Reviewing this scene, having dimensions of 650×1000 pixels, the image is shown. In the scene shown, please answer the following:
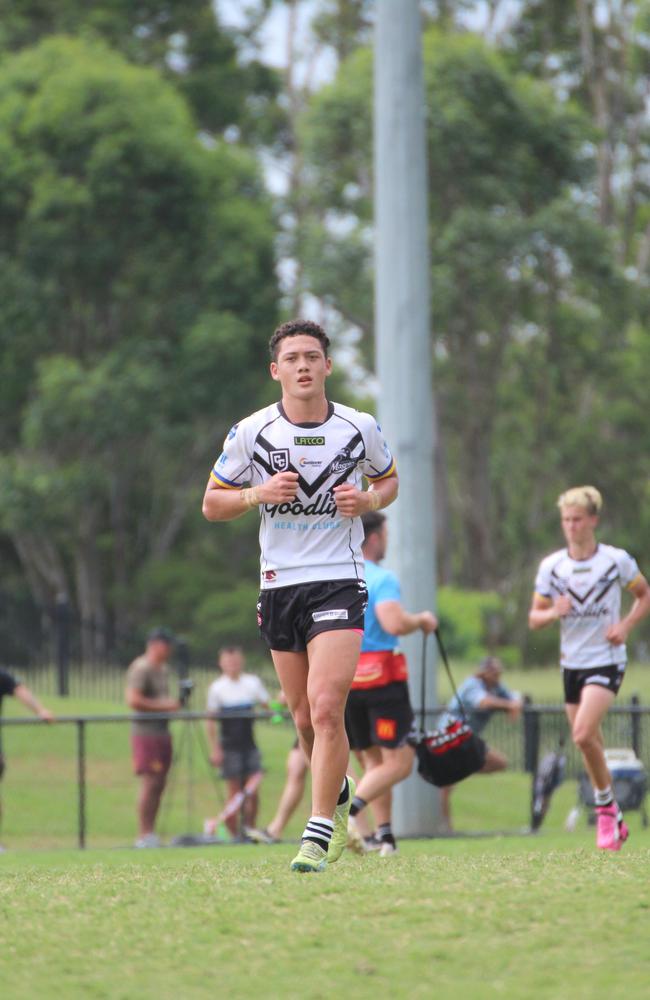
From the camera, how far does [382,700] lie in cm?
1009

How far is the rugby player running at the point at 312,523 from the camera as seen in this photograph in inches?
266

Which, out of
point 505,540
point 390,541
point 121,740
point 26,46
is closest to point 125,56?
point 26,46

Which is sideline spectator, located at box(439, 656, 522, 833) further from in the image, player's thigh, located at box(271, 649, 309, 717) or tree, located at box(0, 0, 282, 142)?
tree, located at box(0, 0, 282, 142)

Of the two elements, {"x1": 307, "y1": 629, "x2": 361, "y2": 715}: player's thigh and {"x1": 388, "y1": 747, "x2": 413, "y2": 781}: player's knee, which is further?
{"x1": 388, "y1": 747, "x2": 413, "y2": 781}: player's knee

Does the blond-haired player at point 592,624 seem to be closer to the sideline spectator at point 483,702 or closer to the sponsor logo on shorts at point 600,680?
the sponsor logo on shorts at point 600,680

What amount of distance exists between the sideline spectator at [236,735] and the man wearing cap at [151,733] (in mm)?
530

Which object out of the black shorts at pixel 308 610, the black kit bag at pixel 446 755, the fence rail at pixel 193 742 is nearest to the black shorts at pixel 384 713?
the black kit bag at pixel 446 755

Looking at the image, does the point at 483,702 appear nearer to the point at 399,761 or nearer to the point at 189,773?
the point at 189,773

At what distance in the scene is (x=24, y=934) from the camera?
5531 mm

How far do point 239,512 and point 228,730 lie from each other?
8.90m

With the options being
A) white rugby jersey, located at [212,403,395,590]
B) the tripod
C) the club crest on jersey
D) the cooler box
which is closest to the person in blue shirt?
white rugby jersey, located at [212,403,395,590]

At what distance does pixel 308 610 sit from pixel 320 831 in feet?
3.08

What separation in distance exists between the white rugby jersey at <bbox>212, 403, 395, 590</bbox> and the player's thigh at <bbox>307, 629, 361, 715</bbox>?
0.86 ft

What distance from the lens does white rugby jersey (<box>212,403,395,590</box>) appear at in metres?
6.82
